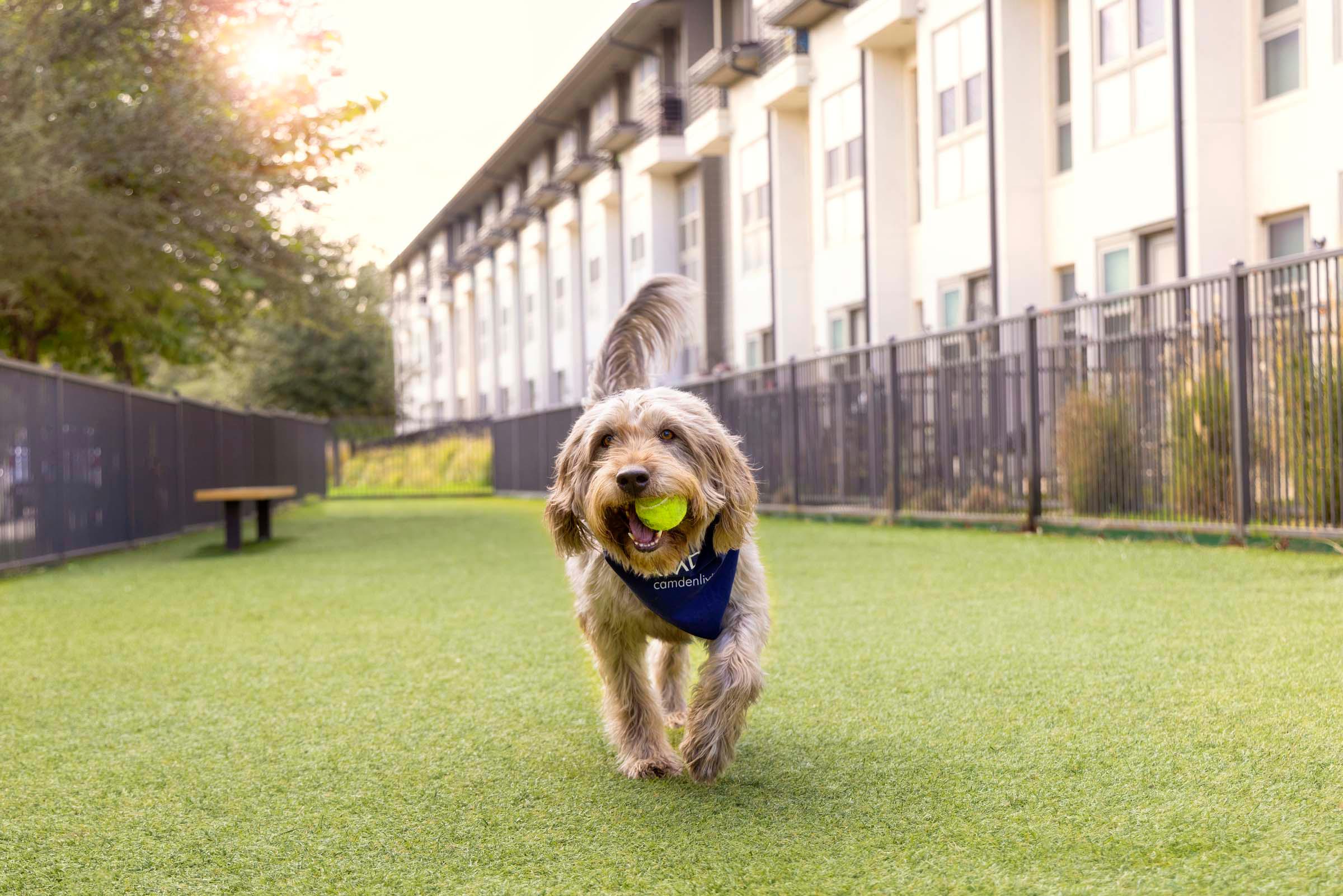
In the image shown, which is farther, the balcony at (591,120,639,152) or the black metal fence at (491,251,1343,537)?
the balcony at (591,120,639,152)

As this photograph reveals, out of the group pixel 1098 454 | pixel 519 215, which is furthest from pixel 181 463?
pixel 519 215

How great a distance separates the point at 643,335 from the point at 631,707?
1432 mm

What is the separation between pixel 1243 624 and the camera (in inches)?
211

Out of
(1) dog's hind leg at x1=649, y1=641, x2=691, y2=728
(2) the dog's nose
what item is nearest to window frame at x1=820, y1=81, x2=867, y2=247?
(1) dog's hind leg at x1=649, y1=641, x2=691, y2=728

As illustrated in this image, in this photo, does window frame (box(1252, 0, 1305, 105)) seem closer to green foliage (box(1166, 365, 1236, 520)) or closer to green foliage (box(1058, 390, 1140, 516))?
green foliage (box(1058, 390, 1140, 516))

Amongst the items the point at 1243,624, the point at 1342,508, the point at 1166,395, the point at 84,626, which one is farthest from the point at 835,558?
the point at 84,626

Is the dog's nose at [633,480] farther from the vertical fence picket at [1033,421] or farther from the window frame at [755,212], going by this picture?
the window frame at [755,212]

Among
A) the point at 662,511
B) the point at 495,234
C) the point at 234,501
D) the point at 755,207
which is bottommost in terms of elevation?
the point at 234,501

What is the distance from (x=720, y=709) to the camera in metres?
3.29

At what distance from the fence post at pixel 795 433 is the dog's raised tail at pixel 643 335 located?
1101cm

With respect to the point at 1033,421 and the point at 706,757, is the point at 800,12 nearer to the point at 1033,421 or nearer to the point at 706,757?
the point at 1033,421

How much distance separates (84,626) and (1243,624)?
238 inches

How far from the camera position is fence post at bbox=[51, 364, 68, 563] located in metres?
11.1

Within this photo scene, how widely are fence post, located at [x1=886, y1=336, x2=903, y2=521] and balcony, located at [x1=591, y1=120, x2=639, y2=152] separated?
1685 centimetres
